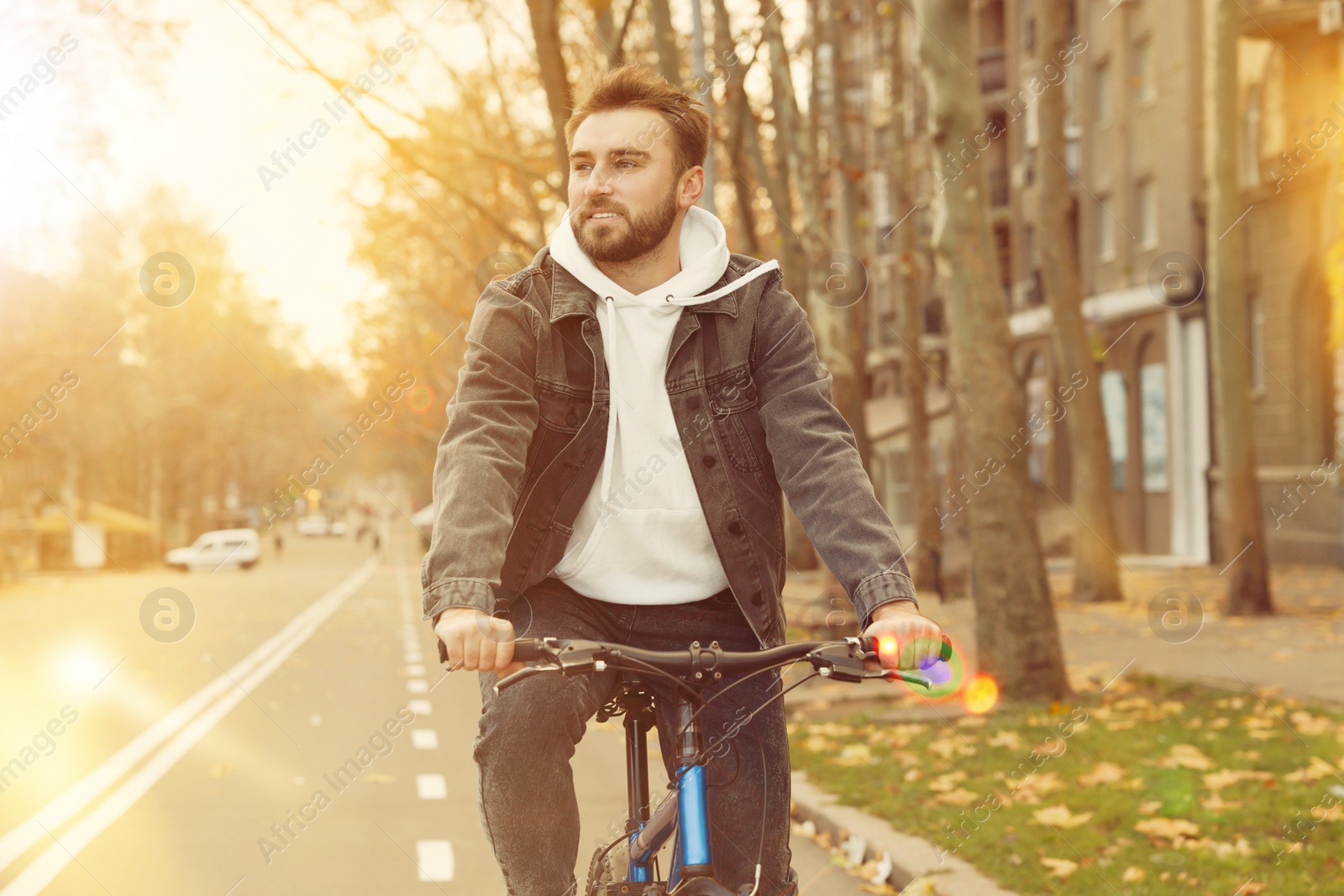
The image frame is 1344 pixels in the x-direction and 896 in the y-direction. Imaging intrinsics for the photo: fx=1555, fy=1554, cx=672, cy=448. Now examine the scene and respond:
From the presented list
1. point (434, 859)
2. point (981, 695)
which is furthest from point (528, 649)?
point (981, 695)

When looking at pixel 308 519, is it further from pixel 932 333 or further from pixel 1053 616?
pixel 1053 616

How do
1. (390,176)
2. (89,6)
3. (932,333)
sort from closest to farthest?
(89,6)
(390,176)
(932,333)

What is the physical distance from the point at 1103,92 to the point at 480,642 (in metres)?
33.2

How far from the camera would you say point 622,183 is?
2975 mm

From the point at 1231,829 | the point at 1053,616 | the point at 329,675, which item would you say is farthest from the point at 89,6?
the point at 1231,829

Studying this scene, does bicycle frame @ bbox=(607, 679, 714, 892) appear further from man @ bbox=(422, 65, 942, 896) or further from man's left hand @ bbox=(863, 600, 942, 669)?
man's left hand @ bbox=(863, 600, 942, 669)

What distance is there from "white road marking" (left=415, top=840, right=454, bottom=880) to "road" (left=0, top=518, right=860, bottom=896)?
14 mm

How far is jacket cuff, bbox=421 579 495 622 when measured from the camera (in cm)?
256

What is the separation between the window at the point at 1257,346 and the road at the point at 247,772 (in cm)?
1486

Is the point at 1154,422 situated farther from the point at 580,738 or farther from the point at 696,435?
the point at 580,738

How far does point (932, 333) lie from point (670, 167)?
1553 inches

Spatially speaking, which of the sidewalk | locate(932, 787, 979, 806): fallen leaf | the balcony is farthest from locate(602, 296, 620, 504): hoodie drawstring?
the balcony

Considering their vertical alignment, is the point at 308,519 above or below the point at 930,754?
below

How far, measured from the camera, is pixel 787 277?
652 inches
